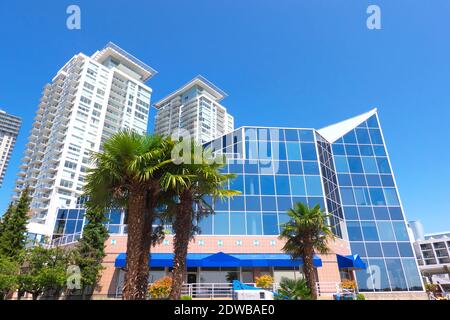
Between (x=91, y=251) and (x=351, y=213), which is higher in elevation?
(x=351, y=213)

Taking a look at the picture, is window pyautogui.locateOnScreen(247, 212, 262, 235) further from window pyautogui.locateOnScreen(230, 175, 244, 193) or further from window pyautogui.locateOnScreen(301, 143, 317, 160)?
window pyautogui.locateOnScreen(301, 143, 317, 160)

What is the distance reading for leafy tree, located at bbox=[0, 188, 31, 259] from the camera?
29.1m

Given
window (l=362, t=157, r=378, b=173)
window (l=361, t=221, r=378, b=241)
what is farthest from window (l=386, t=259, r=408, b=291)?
window (l=362, t=157, r=378, b=173)

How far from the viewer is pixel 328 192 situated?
3350 centimetres

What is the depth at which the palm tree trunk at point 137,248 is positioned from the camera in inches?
403

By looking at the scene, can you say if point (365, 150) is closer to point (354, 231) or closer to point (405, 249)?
point (354, 231)

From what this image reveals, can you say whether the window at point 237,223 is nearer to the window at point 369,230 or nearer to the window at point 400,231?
the window at point 369,230

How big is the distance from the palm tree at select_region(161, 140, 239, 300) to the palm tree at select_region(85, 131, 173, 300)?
772mm

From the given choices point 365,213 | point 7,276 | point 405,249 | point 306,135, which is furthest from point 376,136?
point 7,276

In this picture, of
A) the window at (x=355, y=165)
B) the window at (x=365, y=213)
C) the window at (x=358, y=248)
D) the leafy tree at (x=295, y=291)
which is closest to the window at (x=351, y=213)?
the window at (x=365, y=213)

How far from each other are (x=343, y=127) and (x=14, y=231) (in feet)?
142

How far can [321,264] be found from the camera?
992 inches

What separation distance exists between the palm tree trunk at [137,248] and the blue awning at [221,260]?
1324cm
